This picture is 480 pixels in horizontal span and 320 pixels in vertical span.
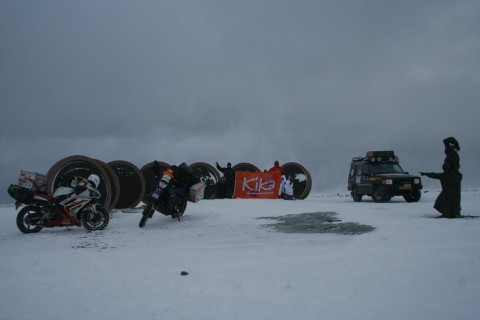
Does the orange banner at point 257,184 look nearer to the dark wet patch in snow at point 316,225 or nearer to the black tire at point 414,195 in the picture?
the black tire at point 414,195

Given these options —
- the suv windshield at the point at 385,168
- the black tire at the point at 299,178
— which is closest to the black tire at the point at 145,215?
the suv windshield at the point at 385,168

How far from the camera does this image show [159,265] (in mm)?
5309

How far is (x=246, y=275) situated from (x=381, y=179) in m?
13.9

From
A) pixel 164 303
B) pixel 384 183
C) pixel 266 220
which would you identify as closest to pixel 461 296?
pixel 164 303

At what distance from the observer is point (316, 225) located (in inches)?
357

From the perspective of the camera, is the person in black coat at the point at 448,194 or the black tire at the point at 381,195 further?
the black tire at the point at 381,195

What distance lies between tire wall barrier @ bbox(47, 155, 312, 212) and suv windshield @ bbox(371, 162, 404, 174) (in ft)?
14.1

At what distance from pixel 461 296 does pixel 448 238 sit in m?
3.34

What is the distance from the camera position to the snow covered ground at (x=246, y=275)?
3.61 meters

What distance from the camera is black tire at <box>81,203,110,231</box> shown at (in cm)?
891

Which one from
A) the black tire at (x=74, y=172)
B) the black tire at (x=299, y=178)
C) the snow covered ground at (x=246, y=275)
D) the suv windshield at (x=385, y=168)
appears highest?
the suv windshield at (x=385, y=168)

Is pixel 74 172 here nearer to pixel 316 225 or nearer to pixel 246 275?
pixel 316 225

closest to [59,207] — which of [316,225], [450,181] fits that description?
[316,225]

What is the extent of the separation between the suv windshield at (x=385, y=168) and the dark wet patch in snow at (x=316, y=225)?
8.07 m
